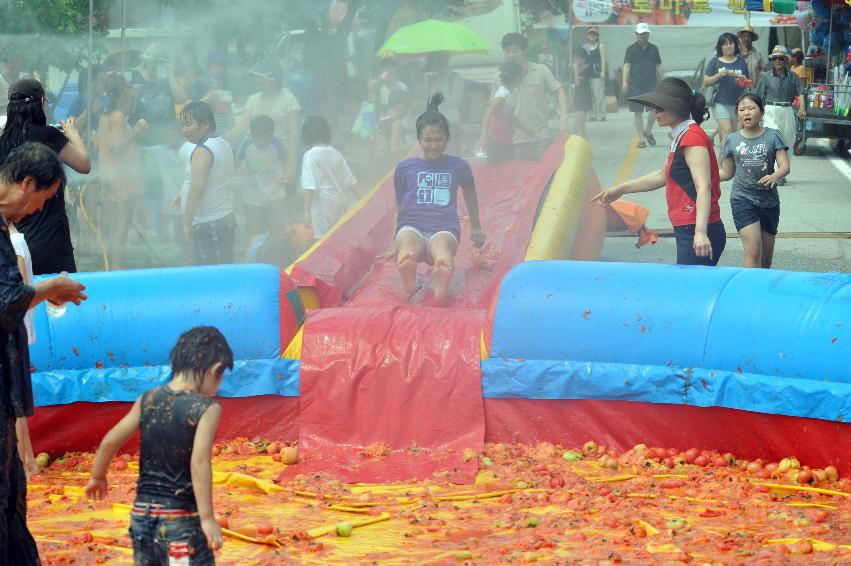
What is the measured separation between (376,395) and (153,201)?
6771 millimetres

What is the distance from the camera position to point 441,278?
7605 mm

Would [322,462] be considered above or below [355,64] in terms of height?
below

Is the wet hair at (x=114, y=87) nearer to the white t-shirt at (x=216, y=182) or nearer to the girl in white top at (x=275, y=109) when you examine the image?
the girl in white top at (x=275, y=109)

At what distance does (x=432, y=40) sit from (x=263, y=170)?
7.04 metres

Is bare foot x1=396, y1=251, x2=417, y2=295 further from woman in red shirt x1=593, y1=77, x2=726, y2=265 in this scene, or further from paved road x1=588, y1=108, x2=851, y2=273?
paved road x1=588, y1=108, x2=851, y2=273

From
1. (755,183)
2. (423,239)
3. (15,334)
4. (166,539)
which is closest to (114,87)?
(423,239)

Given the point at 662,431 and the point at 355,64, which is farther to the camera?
the point at 355,64

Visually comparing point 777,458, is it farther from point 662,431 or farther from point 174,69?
point 174,69

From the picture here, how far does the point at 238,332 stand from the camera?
20.2 feet

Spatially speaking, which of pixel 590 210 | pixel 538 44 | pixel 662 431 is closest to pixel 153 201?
pixel 590 210

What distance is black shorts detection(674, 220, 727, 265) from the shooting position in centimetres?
669

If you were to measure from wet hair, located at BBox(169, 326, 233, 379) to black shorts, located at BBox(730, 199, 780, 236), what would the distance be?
465cm

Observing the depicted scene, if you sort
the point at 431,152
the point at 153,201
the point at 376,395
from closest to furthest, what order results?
the point at 376,395 < the point at 431,152 < the point at 153,201

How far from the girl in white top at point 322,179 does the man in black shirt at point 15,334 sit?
16.3ft
